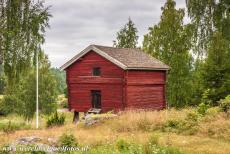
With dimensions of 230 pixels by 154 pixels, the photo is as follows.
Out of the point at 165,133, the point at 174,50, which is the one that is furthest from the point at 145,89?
the point at 165,133

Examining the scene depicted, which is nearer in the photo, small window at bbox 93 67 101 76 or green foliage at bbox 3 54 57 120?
small window at bbox 93 67 101 76

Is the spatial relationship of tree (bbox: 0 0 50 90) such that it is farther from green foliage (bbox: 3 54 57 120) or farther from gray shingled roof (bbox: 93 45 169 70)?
green foliage (bbox: 3 54 57 120)

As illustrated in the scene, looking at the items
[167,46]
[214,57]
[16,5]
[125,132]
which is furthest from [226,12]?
[167,46]

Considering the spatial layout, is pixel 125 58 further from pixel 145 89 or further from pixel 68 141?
pixel 68 141

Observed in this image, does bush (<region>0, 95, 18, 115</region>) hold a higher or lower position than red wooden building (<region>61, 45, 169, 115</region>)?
lower

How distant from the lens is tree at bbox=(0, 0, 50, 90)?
22641 mm

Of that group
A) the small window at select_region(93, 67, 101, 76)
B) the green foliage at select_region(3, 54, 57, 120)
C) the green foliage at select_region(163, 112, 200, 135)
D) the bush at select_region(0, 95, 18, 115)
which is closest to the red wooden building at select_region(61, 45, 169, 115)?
the small window at select_region(93, 67, 101, 76)

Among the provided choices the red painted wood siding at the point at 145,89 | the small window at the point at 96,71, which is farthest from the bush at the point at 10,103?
the red painted wood siding at the point at 145,89

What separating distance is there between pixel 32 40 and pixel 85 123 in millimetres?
6520

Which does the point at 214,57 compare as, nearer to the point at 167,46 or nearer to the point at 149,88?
the point at 149,88

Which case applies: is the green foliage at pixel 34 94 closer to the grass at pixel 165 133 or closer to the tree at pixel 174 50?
the tree at pixel 174 50

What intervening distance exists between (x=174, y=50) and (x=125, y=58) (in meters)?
12.4

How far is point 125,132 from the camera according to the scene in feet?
60.5

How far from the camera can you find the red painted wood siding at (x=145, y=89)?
29.0 metres
